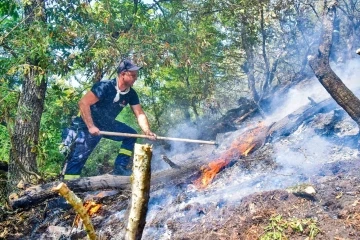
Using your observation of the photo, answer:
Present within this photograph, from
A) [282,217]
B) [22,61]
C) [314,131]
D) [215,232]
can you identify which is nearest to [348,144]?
[314,131]

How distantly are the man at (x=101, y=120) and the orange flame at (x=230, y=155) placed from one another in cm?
123

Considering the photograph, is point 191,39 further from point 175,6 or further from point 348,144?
point 348,144

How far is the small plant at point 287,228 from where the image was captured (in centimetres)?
319

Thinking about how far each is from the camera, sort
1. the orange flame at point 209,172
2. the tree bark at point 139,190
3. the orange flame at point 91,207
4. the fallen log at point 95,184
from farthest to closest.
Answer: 1. the orange flame at point 209,172
2. the orange flame at point 91,207
3. the fallen log at point 95,184
4. the tree bark at point 139,190

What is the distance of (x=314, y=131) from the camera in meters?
6.00

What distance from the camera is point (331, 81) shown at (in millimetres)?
5043

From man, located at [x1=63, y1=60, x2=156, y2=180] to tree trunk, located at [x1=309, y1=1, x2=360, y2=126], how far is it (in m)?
3.24

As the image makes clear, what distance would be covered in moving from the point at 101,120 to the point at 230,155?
2.71 meters

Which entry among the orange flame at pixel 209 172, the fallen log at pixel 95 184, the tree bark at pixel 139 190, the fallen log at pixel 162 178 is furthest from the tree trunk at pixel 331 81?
the tree bark at pixel 139 190

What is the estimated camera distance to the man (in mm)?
5555

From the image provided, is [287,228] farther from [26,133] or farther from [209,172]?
[26,133]

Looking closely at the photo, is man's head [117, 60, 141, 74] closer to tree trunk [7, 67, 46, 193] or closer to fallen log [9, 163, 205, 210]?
tree trunk [7, 67, 46, 193]

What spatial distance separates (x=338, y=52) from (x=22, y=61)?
1134 centimetres

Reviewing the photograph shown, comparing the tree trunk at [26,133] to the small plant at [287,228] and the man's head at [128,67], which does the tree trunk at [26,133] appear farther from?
the small plant at [287,228]
